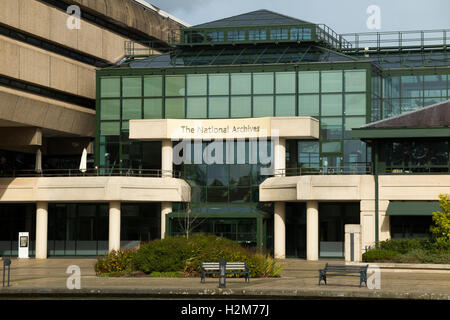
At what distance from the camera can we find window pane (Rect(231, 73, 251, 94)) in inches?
2428

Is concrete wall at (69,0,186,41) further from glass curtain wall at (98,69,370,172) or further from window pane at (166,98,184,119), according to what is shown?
window pane at (166,98,184,119)

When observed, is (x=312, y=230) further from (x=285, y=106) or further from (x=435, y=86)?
(x=435, y=86)

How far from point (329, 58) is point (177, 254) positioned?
87.9 ft

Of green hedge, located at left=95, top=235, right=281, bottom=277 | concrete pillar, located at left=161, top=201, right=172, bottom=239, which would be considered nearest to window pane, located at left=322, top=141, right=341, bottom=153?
concrete pillar, located at left=161, top=201, right=172, bottom=239

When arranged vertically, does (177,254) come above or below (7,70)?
below

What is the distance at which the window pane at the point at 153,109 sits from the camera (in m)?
62.4

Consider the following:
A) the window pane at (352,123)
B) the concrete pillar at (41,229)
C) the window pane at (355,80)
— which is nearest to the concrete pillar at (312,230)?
the window pane at (352,123)

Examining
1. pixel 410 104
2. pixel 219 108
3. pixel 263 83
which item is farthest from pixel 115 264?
pixel 410 104

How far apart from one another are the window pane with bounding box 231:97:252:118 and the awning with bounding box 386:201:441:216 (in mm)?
13565

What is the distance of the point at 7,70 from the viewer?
59.3m

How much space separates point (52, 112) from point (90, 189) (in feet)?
31.7

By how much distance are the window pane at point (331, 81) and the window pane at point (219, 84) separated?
6.92 meters
